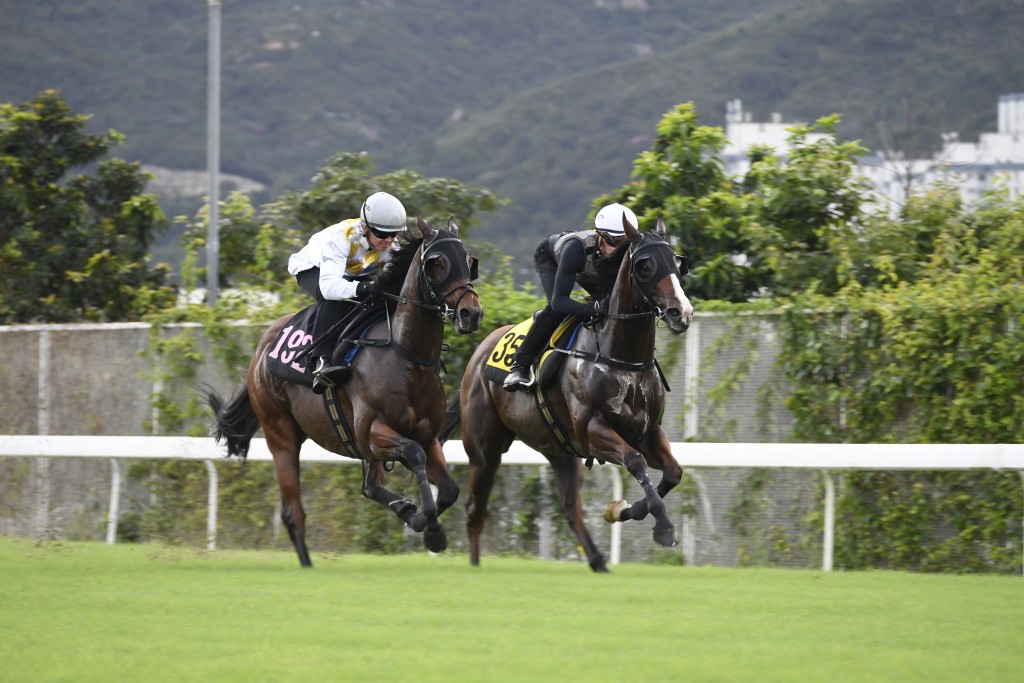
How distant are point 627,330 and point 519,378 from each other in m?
0.95

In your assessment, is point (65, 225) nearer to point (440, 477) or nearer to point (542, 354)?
point (542, 354)

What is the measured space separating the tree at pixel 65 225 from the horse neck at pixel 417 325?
8.52 metres

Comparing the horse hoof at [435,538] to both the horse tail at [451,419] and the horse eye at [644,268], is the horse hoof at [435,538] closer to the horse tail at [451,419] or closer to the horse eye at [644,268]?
the horse eye at [644,268]

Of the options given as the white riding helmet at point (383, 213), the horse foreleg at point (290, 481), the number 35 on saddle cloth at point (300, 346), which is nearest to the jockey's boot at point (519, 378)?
the number 35 on saddle cloth at point (300, 346)

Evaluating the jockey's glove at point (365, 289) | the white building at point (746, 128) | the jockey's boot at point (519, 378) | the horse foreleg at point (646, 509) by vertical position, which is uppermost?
the white building at point (746, 128)

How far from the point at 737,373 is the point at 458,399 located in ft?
7.15

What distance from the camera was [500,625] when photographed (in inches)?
222

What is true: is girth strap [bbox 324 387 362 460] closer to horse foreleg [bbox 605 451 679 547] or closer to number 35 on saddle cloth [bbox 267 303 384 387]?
number 35 on saddle cloth [bbox 267 303 384 387]

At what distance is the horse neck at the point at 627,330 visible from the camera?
25.2ft

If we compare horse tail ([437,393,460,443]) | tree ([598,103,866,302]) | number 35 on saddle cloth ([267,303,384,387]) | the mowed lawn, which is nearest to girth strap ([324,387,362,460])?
number 35 on saddle cloth ([267,303,384,387])

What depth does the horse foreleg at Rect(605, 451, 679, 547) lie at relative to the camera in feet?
23.5

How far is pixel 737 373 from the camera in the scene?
33.9 feet

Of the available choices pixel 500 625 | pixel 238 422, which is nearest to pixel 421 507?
pixel 500 625

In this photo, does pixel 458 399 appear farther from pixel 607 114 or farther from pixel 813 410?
pixel 607 114
